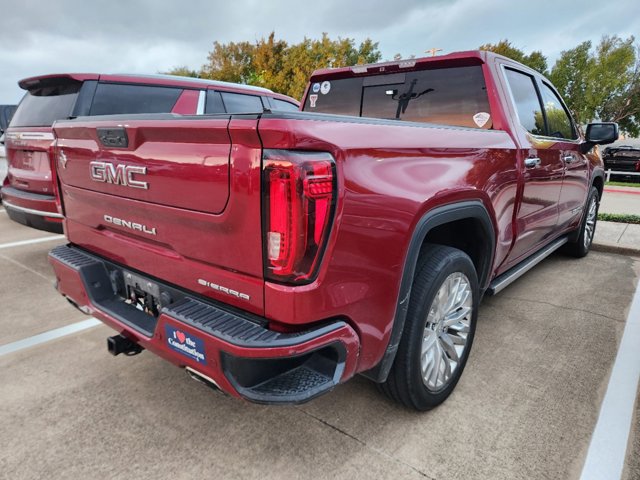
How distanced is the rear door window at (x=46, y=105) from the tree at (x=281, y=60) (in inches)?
938

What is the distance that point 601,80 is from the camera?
29266 mm

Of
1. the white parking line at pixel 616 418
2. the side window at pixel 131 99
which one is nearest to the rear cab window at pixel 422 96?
the white parking line at pixel 616 418

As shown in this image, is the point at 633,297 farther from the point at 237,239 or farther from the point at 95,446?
the point at 95,446

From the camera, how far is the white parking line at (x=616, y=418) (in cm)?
201

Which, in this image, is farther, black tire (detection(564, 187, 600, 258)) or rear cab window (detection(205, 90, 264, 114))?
rear cab window (detection(205, 90, 264, 114))

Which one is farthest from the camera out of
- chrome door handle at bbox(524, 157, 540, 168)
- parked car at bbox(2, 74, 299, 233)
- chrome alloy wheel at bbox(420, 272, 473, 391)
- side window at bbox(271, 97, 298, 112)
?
side window at bbox(271, 97, 298, 112)

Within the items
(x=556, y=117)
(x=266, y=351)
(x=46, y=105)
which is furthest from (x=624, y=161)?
(x=266, y=351)

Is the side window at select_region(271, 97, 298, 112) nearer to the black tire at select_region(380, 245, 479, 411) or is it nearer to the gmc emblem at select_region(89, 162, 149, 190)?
the gmc emblem at select_region(89, 162, 149, 190)

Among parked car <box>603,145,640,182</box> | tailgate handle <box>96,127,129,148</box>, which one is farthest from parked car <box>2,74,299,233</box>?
parked car <box>603,145,640,182</box>

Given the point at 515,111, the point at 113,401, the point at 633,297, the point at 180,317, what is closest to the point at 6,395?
the point at 113,401

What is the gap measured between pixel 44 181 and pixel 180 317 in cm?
375

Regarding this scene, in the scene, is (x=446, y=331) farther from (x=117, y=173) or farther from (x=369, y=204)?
(x=117, y=173)

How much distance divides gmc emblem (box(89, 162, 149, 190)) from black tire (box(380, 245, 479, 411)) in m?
1.32

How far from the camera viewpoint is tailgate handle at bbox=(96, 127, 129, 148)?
1949 mm
